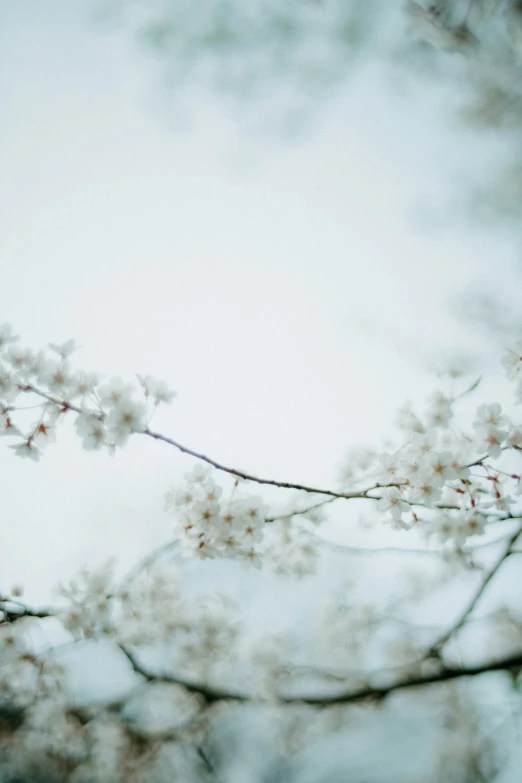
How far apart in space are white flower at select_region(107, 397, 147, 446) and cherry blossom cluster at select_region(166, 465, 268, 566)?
52 cm

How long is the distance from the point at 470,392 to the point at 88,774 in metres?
4.32

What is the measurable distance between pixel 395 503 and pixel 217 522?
0.74m

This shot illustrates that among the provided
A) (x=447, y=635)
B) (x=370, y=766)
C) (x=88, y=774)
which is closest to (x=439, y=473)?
(x=447, y=635)

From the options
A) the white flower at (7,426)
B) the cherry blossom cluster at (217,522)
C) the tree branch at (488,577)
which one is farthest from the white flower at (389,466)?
the white flower at (7,426)

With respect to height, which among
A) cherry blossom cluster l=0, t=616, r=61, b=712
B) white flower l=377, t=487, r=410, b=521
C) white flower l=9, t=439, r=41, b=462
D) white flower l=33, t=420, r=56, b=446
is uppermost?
white flower l=377, t=487, r=410, b=521

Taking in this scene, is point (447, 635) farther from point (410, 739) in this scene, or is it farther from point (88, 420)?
point (410, 739)

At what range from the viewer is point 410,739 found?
15.5ft

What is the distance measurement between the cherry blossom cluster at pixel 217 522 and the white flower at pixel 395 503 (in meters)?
0.51

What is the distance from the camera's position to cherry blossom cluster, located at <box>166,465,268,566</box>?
196 centimetres

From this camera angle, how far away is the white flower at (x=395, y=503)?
190cm

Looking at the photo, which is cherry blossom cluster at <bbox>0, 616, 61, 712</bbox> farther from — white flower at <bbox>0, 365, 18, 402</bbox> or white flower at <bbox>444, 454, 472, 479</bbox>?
white flower at <bbox>444, 454, 472, 479</bbox>

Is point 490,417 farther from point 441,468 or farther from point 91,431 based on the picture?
point 91,431

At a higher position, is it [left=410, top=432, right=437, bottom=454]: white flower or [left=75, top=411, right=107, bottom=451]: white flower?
[left=410, top=432, right=437, bottom=454]: white flower

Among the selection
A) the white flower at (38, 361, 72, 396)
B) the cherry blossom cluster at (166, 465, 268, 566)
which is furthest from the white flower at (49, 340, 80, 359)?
the cherry blossom cluster at (166, 465, 268, 566)
